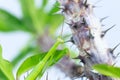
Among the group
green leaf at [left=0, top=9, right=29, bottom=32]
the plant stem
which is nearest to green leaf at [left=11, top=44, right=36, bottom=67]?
green leaf at [left=0, top=9, right=29, bottom=32]

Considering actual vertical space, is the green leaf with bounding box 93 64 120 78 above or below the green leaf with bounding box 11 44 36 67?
above

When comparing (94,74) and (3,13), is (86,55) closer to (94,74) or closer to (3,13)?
(94,74)

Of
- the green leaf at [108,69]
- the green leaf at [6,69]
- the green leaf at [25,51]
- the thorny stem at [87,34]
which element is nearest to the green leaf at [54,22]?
the green leaf at [25,51]

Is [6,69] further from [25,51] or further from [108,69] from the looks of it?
[25,51]

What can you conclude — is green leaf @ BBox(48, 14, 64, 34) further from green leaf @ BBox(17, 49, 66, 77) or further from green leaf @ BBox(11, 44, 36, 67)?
green leaf @ BBox(17, 49, 66, 77)

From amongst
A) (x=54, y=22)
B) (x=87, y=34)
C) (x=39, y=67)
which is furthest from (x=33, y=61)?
(x=54, y=22)

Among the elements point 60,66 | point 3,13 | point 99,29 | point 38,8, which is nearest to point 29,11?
point 38,8

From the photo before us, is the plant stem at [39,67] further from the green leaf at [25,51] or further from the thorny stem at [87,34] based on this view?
the green leaf at [25,51]

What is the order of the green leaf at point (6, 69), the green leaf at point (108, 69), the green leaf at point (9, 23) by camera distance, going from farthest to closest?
the green leaf at point (9, 23) < the green leaf at point (6, 69) < the green leaf at point (108, 69)
